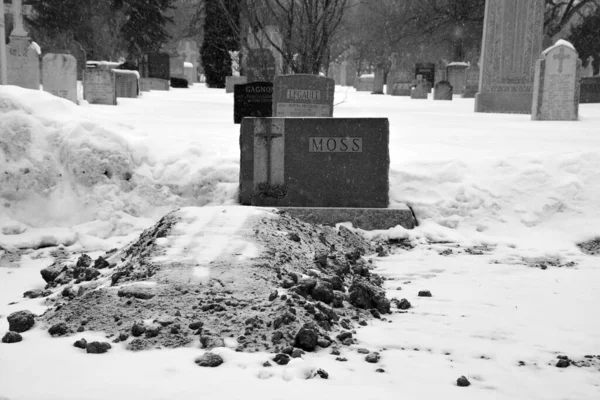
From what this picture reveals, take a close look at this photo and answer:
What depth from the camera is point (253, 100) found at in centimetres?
1272

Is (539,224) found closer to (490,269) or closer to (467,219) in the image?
(467,219)

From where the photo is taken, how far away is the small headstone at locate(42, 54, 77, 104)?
50.5ft

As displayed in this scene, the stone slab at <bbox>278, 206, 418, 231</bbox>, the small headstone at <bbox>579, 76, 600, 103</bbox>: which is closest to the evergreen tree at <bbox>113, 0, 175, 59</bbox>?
the small headstone at <bbox>579, 76, 600, 103</bbox>

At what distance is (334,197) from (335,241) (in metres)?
1.19

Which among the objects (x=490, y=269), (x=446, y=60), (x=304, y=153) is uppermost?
(x=446, y=60)

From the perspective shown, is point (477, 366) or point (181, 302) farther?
point (181, 302)

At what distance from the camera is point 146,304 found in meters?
3.58

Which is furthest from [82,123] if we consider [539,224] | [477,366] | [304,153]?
[477,366]

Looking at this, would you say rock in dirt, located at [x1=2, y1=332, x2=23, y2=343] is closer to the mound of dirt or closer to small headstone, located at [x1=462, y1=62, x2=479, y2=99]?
the mound of dirt

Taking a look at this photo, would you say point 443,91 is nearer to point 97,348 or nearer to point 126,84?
point 126,84

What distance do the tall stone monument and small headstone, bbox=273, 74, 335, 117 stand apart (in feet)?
24.7

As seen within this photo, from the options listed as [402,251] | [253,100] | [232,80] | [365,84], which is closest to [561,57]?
[253,100]

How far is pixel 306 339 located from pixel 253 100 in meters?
9.91

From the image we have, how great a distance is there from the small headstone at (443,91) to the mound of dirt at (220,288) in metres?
23.0
